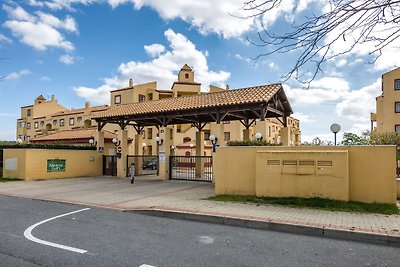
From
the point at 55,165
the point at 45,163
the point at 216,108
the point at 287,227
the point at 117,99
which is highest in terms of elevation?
the point at 117,99

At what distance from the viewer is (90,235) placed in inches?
246

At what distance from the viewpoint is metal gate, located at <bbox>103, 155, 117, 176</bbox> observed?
885 inches

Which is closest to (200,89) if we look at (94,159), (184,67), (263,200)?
(184,67)

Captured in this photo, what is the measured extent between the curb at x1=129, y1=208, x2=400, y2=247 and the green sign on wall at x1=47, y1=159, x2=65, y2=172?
1321 cm

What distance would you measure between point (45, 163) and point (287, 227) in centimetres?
1703

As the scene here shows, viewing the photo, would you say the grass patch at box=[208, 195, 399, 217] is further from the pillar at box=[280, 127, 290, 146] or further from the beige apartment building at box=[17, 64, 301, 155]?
the beige apartment building at box=[17, 64, 301, 155]

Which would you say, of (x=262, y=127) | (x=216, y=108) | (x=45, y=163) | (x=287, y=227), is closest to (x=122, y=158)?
(x=45, y=163)

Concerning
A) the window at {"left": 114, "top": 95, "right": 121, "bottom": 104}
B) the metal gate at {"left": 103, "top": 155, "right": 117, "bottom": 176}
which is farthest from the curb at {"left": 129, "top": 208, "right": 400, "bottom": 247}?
the window at {"left": 114, "top": 95, "right": 121, "bottom": 104}

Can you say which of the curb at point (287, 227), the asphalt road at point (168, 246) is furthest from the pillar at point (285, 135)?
the asphalt road at point (168, 246)

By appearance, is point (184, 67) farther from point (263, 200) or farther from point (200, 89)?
point (263, 200)

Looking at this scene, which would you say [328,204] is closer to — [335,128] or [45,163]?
[335,128]

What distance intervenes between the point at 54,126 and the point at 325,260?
65074 millimetres

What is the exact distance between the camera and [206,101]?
712 inches

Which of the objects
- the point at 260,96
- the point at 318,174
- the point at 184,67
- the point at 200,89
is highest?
the point at 184,67
